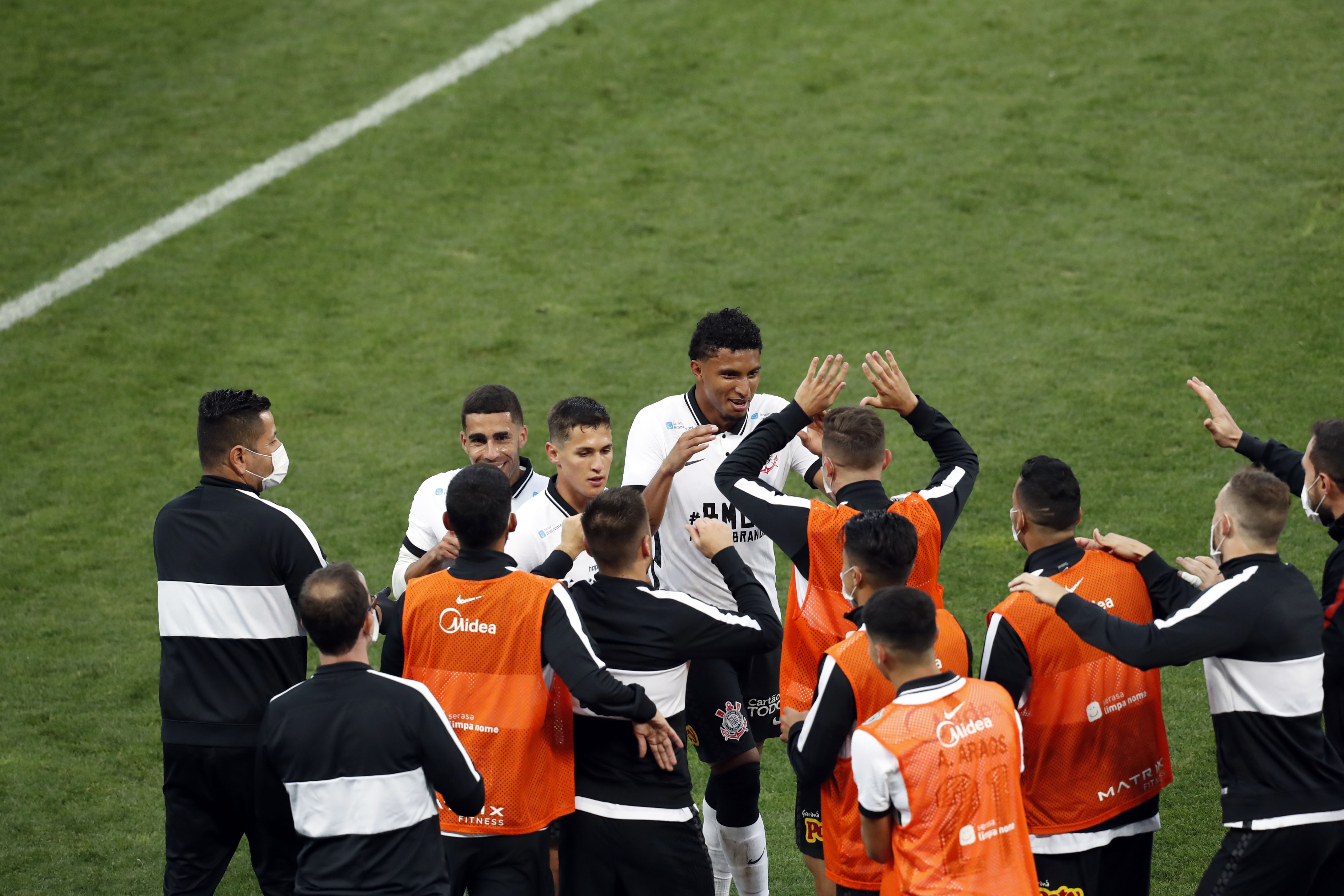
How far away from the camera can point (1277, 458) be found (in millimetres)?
4816

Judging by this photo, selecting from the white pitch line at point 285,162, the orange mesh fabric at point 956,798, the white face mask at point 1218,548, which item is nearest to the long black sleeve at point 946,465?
the white face mask at point 1218,548

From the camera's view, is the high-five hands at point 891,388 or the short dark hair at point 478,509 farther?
the high-five hands at point 891,388

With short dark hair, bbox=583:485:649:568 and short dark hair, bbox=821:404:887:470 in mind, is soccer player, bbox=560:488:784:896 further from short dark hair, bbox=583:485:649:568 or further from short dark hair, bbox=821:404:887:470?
short dark hair, bbox=821:404:887:470

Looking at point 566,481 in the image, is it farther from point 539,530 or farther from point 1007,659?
point 1007,659

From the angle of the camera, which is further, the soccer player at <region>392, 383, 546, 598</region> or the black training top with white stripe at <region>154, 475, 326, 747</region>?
the soccer player at <region>392, 383, 546, 598</region>

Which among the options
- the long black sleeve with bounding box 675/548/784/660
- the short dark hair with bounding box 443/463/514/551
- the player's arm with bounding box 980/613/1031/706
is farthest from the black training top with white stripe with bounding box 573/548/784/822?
the player's arm with bounding box 980/613/1031/706

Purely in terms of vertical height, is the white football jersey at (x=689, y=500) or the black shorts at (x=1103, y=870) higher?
the white football jersey at (x=689, y=500)

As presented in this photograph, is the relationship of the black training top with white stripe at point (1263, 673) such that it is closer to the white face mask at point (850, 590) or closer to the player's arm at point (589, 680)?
the white face mask at point (850, 590)

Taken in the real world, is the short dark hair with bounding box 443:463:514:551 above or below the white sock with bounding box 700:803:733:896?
above

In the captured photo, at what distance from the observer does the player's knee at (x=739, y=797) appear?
5.23 m

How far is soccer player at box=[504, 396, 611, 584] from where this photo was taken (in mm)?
4895

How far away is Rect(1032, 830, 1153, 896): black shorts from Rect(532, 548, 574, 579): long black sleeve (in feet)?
5.92

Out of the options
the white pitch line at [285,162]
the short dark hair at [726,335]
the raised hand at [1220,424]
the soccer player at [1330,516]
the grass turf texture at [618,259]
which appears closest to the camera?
the soccer player at [1330,516]

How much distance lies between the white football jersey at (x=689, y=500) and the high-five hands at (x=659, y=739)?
4.55 feet
